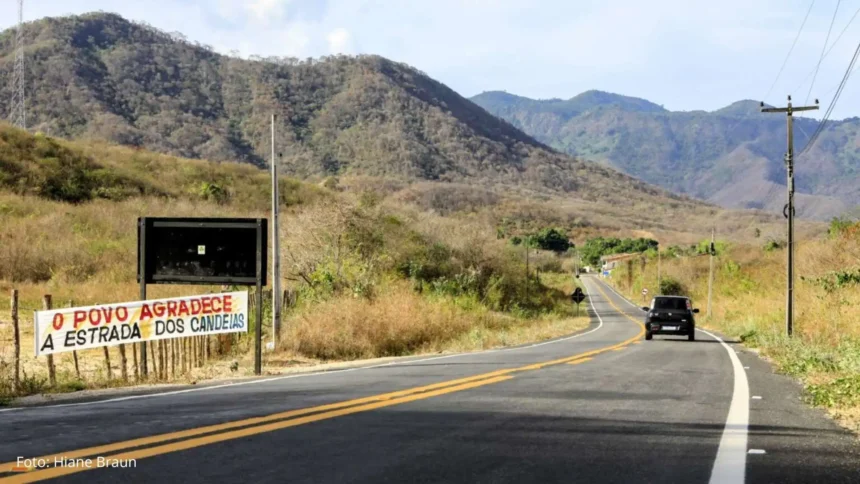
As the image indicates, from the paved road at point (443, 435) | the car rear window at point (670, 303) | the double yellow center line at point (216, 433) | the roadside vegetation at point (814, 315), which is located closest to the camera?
the double yellow center line at point (216, 433)

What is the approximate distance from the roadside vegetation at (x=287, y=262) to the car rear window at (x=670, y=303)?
5.60m

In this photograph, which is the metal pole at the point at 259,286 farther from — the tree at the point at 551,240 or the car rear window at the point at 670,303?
the tree at the point at 551,240

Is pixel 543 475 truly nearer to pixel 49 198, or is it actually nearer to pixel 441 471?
pixel 441 471

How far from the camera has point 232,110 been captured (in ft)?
549

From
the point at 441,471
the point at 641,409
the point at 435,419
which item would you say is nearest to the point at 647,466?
the point at 441,471

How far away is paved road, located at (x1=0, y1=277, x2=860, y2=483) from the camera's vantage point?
6.62 m

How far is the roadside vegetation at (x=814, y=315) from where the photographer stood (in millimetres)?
13215

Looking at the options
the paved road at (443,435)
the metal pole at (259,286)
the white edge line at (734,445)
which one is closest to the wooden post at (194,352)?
the metal pole at (259,286)

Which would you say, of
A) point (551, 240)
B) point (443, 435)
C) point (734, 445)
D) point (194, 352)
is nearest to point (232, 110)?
point (551, 240)

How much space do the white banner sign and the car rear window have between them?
68.2 feet

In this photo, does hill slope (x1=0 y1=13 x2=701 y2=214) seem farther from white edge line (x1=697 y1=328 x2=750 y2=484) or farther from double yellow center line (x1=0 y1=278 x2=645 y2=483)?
white edge line (x1=697 y1=328 x2=750 y2=484)

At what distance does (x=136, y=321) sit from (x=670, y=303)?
23.6 meters

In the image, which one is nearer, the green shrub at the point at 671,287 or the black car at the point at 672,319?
the black car at the point at 672,319

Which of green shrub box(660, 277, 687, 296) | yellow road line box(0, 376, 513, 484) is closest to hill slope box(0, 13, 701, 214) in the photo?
green shrub box(660, 277, 687, 296)
